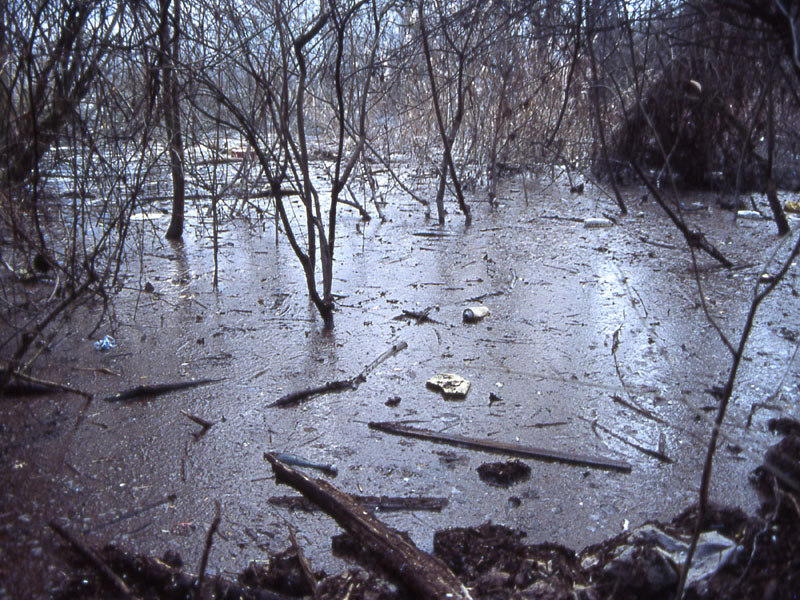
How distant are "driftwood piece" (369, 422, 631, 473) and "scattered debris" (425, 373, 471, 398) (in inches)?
12.7

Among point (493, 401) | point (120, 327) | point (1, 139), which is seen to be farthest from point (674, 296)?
point (1, 139)

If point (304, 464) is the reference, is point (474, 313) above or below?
above

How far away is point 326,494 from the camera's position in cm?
212

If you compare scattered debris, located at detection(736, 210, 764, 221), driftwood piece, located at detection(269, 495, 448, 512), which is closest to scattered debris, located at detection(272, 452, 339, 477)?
driftwood piece, located at detection(269, 495, 448, 512)

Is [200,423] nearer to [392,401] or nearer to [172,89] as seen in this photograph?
[392,401]

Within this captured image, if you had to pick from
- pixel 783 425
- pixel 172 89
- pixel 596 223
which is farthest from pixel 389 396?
pixel 596 223

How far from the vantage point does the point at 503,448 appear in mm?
2467

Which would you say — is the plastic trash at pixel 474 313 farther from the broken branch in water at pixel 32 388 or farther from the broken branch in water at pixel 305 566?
the broken branch in water at pixel 305 566

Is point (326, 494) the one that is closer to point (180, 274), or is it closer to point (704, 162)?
point (180, 274)

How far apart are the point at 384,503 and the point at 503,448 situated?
52 centimetres

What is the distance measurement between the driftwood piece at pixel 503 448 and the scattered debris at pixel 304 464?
320mm

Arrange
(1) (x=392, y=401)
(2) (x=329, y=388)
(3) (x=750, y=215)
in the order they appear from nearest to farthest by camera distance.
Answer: (1) (x=392, y=401) → (2) (x=329, y=388) → (3) (x=750, y=215)

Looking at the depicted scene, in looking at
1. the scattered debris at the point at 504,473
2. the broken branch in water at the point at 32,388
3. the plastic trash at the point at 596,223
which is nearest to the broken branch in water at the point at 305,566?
the scattered debris at the point at 504,473

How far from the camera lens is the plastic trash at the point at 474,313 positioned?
3717mm
